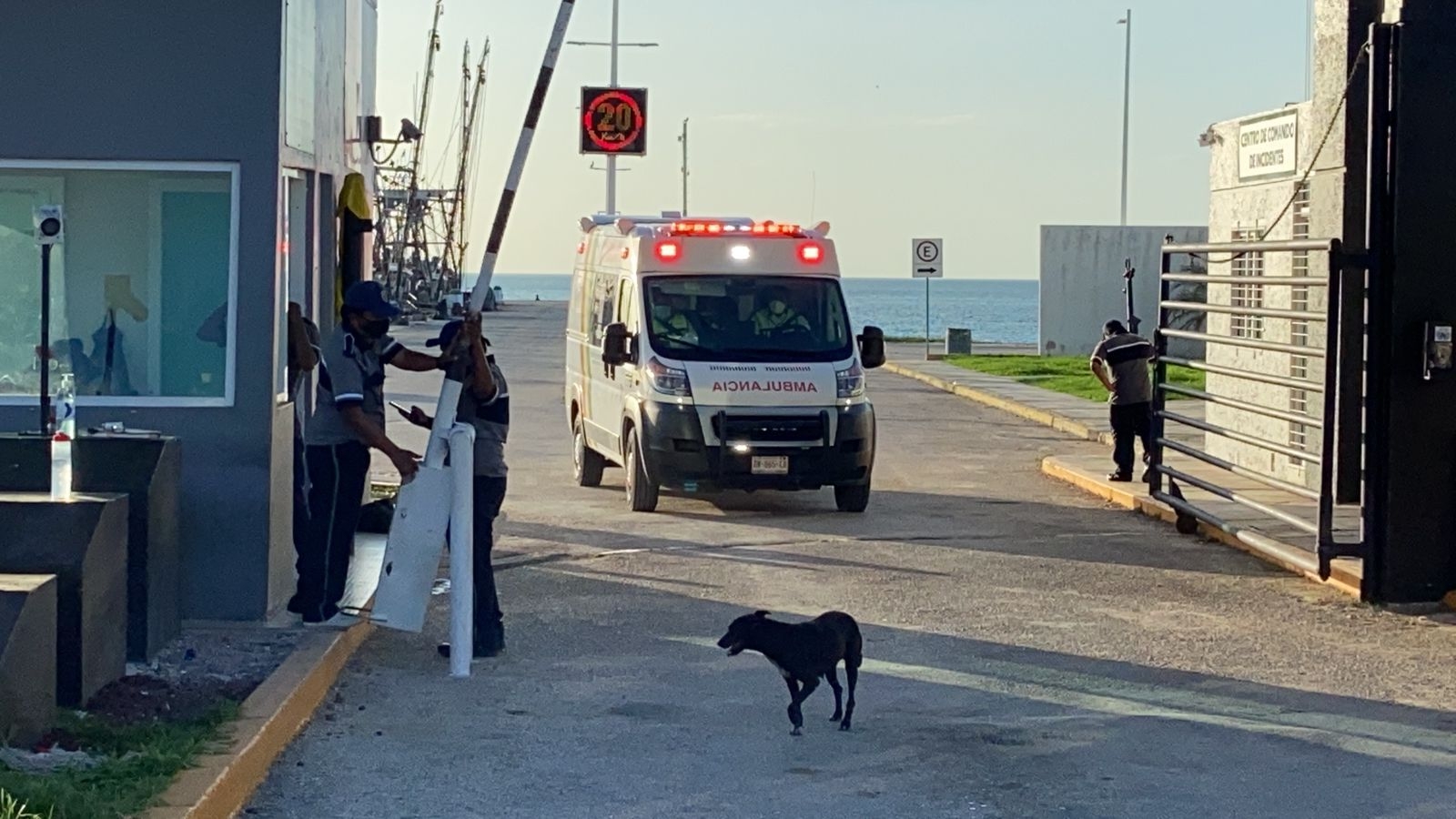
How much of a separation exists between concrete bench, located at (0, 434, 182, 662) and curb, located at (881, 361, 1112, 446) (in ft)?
50.0

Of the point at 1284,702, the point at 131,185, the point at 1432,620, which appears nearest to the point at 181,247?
the point at 131,185

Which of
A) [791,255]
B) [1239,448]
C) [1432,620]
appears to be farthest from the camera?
[1239,448]

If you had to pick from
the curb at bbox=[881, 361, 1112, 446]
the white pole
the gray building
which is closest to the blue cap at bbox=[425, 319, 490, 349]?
the white pole

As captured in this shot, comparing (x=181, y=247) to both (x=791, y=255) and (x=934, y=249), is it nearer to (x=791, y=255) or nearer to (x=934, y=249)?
(x=791, y=255)

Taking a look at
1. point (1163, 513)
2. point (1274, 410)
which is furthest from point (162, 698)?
point (1163, 513)

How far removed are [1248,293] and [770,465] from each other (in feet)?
20.3

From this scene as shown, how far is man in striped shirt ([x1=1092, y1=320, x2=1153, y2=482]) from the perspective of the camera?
1783 cm

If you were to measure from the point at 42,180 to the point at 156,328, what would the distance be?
96 centimetres

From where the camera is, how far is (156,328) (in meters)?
10.2

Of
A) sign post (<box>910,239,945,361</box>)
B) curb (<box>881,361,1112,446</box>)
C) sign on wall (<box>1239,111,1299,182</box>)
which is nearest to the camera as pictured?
sign on wall (<box>1239,111,1299,182</box>)

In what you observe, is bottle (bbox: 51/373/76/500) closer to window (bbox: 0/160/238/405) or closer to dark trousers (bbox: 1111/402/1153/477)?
window (bbox: 0/160/238/405)

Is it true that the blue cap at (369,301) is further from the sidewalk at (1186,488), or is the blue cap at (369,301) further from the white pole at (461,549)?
the sidewalk at (1186,488)

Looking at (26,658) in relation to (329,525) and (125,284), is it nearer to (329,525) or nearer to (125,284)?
(329,525)

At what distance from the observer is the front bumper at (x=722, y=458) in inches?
621
